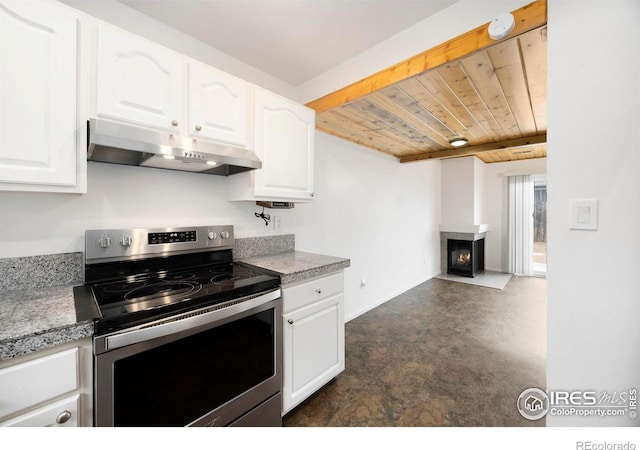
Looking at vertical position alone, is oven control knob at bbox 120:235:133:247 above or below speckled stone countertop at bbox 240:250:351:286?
above

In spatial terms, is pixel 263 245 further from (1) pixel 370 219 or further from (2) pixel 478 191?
(2) pixel 478 191

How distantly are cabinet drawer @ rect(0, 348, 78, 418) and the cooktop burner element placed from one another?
126 mm

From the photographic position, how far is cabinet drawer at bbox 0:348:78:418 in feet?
2.49

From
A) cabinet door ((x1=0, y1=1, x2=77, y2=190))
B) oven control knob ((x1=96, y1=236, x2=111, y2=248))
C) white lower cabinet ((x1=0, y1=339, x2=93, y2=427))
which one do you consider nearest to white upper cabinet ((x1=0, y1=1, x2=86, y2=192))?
cabinet door ((x1=0, y1=1, x2=77, y2=190))

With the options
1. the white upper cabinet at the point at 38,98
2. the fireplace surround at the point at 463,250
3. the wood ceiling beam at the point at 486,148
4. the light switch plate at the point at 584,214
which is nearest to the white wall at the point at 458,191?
the fireplace surround at the point at 463,250

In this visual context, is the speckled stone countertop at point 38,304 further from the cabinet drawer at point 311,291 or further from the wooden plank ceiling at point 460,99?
the wooden plank ceiling at point 460,99

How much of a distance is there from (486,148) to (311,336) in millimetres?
3544

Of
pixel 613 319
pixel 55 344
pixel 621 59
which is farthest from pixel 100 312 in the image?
pixel 621 59

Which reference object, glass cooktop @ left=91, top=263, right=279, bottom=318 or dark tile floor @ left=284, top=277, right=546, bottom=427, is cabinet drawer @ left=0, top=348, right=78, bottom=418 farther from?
dark tile floor @ left=284, top=277, right=546, bottom=427

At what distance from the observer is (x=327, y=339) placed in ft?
5.85

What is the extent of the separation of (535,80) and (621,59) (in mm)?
1102

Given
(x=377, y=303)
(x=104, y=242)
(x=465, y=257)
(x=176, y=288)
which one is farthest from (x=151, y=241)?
(x=465, y=257)
